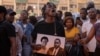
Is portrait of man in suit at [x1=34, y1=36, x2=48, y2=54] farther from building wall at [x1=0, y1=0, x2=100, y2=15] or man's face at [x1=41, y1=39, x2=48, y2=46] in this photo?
building wall at [x1=0, y1=0, x2=100, y2=15]

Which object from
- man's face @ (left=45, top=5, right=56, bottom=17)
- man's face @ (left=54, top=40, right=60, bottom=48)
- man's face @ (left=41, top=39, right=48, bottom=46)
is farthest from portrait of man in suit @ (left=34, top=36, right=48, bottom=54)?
man's face @ (left=45, top=5, right=56, bottom=17)

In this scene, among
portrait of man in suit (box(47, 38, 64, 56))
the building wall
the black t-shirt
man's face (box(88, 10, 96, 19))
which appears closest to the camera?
the black t-shirt

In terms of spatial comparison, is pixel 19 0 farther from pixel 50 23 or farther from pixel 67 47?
pixel 50 23

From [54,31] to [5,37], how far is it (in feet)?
2.63

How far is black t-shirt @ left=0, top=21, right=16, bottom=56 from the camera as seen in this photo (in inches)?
221

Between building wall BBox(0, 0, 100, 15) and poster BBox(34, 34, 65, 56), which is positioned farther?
building wall BBox(0, 0, 100, 15)

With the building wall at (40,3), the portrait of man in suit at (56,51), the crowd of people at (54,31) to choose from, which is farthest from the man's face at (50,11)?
the building wall at (40,3)

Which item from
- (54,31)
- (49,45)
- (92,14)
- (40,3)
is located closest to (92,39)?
(92,14)

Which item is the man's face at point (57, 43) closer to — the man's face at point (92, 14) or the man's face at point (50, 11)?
the man's face at point (50, 11)

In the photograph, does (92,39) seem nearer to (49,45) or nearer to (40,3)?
(49,45)

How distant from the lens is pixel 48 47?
5793mm

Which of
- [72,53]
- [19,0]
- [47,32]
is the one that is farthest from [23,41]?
[19,0]

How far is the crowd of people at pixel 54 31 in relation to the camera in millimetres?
5707

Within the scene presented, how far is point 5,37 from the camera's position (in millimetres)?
5668
